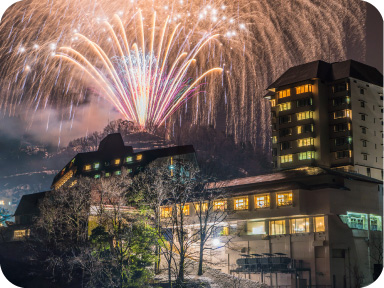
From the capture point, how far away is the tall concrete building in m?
73.4

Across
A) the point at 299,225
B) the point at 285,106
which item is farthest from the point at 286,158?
the point at 299,225

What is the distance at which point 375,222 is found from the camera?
55625 mm

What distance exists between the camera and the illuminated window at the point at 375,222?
55.0 meters

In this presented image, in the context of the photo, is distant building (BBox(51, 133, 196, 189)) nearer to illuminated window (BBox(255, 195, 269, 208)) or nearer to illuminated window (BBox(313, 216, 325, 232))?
illuminated window (BBox(255, 195, 269, 208))

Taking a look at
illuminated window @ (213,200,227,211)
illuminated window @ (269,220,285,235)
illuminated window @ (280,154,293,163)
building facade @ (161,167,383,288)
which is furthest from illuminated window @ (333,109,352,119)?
illuminated window @ (213,200,227,211)

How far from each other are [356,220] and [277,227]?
7.72 metres

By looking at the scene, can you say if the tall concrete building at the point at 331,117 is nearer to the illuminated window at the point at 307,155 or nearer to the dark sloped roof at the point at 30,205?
the illuminated window at the point at 307,155

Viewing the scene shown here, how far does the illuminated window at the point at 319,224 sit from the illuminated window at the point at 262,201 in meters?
5.12

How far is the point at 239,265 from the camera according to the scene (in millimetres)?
53344

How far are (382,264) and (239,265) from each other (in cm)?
1320

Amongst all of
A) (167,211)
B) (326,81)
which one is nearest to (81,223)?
(167,211)

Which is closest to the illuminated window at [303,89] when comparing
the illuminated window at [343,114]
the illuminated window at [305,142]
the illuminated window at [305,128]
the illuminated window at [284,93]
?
the illuminated window at [284,93]

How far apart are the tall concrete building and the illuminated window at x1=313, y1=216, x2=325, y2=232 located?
22099 millimetres

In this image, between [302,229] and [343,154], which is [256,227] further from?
[343,154]
